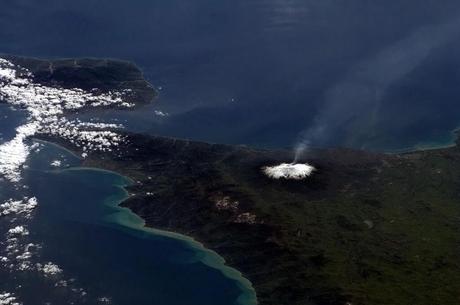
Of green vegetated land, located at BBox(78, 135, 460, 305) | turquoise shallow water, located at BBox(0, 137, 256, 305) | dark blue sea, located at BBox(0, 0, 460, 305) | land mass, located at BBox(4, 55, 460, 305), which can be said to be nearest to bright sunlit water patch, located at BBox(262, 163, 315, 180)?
land mass, located at BBox(4, 55, 460, 305)

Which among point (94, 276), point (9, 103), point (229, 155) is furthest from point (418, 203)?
point (9, 103)

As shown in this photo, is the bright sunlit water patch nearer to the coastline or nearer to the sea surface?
the coastline

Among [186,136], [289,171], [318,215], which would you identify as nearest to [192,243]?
[318,215]

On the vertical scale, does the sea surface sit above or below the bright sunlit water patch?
below

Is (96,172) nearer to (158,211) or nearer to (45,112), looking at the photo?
(158,211)

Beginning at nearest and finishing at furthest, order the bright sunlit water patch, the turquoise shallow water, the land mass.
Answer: the turquoise shallow water → the land mass → the bright sunlit water patch

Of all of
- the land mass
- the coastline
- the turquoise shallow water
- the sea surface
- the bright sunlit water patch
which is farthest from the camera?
the bright sunlit water patch
